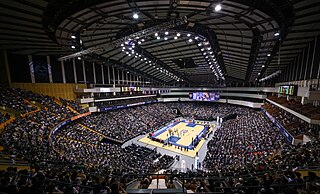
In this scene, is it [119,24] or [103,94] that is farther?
[103,94]

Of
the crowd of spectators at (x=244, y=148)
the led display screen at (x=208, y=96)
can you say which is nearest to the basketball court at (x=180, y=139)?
the crowd of spectators at (x=244, y=148)

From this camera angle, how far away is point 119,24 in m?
13.9

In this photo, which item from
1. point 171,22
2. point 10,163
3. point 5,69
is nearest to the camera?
point 10,163

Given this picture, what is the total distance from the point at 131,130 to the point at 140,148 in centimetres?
655

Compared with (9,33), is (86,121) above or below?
below

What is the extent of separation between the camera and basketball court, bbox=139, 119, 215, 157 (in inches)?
901

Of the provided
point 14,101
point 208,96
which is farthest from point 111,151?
point 208,96

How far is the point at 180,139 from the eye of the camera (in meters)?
27.3

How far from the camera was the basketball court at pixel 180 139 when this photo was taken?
22.9 m

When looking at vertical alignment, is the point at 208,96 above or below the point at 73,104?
below

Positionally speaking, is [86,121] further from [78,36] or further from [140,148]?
[78,36]

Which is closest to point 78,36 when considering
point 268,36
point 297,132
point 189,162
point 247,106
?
point 268,36

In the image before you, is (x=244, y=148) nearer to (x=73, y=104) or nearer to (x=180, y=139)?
(x=180, y=139)

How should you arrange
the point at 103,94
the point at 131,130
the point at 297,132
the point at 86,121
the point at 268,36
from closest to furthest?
the point at 268,36
the point at 297,132
the point at 86,121
the point at 131,130
the point at 103,94
